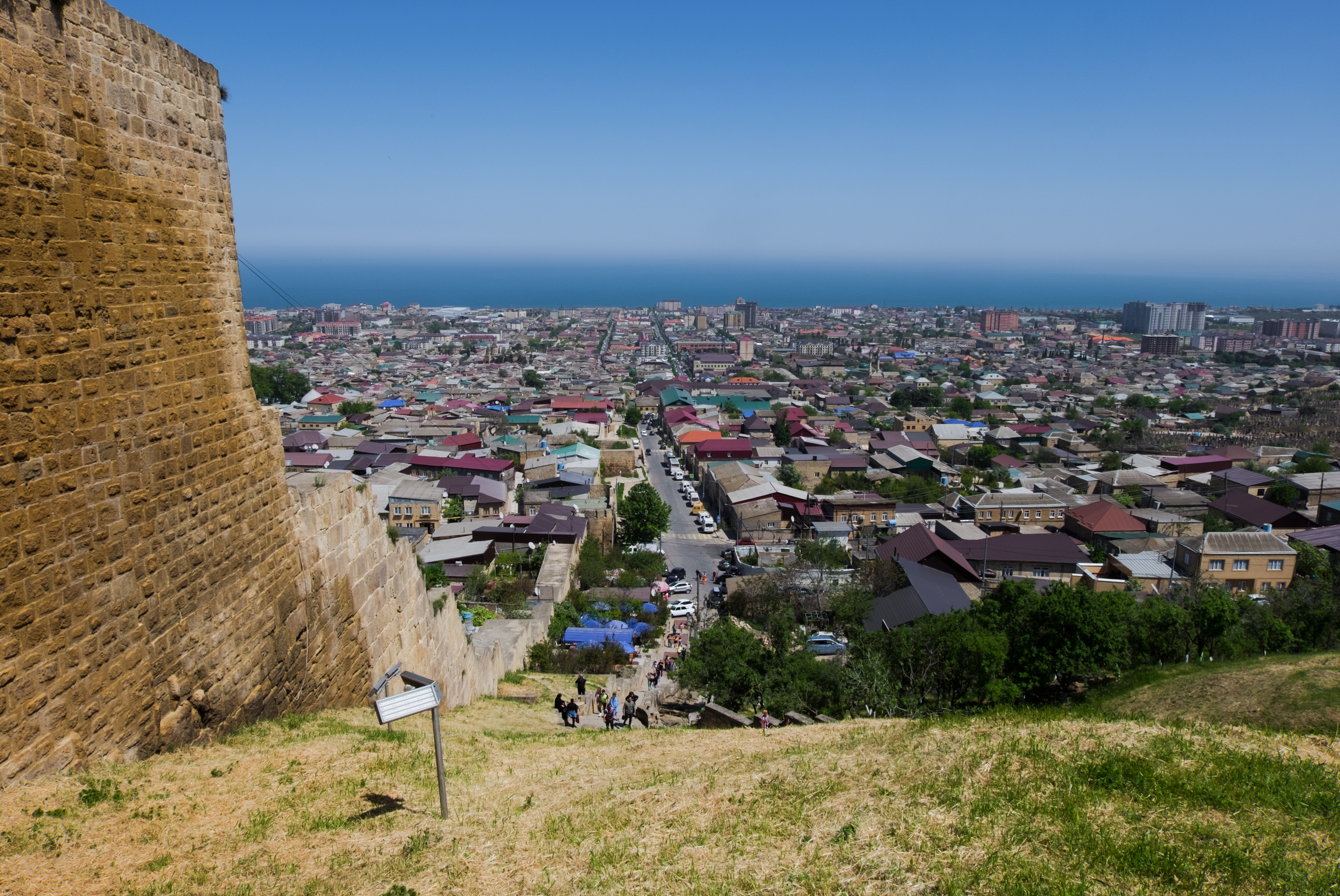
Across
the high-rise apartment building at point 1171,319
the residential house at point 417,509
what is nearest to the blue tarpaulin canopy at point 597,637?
the residential house at point 417,509

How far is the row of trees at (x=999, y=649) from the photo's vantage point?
13477 millimetres

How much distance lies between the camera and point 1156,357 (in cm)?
10656

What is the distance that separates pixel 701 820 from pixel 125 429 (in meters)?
3.82

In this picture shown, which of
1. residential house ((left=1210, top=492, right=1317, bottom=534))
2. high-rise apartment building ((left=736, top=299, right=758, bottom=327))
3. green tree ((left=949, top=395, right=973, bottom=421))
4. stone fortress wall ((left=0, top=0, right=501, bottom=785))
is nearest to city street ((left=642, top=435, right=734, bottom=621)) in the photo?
stone fortress wall ((left=0, top=0, right=501, bottom=785))

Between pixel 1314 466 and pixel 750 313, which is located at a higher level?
pixel 750 313

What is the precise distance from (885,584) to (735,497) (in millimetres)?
12416

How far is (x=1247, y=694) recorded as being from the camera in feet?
38.1

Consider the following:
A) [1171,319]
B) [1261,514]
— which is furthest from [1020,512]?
[1171,319]

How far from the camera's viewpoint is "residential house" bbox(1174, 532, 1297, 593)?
27812 mm

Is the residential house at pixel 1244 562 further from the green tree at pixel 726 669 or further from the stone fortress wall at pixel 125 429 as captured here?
the stone fortress wall at pixel 125 429

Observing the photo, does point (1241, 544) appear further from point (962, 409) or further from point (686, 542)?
point (962, 409)

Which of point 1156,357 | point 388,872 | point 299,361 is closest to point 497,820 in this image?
point 388,872

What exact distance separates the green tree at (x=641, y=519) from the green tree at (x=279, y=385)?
43.8 m

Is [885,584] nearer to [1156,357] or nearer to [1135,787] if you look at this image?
[1135,787]
